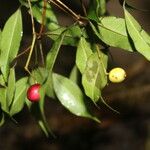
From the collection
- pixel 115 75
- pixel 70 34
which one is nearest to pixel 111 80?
pixel 115 75

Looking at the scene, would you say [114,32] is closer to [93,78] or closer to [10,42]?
[93,78]

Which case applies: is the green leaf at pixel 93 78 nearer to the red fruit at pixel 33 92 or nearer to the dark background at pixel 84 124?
the red fruit at pixel 33 92

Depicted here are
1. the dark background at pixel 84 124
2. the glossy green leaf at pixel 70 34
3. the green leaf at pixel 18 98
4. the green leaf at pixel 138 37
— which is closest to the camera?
the green leaf at pixel 138 37

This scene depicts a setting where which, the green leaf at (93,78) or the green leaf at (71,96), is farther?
the green leaf at (71,96)

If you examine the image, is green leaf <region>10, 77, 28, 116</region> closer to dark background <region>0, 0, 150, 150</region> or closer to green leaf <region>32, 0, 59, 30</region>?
green leaf <region>32, 0, 59, 30</region>

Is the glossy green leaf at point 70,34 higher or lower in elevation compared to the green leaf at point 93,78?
higher

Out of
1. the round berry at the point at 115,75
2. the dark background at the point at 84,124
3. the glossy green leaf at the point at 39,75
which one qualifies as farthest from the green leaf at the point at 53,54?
the dark background at the point at 84,124

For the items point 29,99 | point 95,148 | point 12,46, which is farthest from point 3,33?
point 95,148
